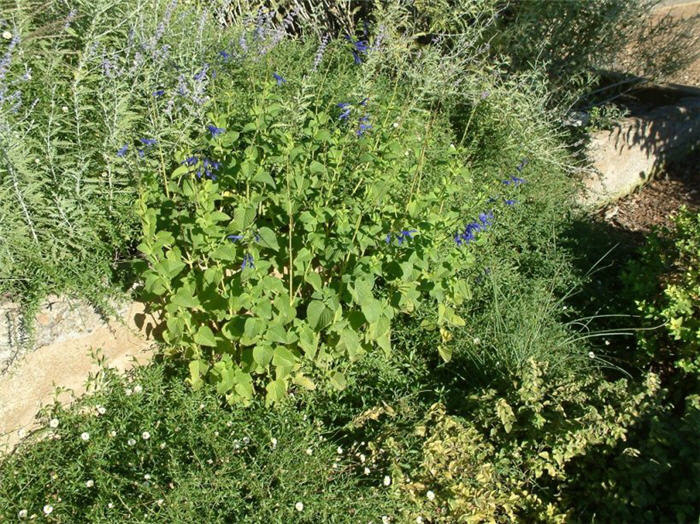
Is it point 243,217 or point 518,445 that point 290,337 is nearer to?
point 243,217

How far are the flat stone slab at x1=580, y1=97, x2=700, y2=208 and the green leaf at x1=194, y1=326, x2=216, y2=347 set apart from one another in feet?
12.3

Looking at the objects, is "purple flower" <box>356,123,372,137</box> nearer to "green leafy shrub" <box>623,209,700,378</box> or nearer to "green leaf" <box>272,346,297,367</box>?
"green leaf" <box>272,346,297,367</box>

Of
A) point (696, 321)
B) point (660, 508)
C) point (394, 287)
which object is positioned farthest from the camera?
point (696, 321)

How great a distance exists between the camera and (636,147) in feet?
18.9

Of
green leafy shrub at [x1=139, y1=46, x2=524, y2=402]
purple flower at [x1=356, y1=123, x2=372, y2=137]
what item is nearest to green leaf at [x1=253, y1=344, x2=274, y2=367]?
green leafy shrub at [x1=139, y1=46, x2=524, y2=402]

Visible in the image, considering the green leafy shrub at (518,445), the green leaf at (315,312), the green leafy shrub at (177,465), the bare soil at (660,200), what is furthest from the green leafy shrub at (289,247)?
the bare soil at (660,200)

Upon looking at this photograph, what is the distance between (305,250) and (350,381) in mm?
823

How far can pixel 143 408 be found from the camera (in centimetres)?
280

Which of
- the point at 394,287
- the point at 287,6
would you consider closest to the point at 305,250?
the point at 394,287

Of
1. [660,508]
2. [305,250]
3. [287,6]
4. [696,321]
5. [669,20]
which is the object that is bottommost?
[660,508]

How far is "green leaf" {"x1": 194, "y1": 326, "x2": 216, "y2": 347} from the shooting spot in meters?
2.72

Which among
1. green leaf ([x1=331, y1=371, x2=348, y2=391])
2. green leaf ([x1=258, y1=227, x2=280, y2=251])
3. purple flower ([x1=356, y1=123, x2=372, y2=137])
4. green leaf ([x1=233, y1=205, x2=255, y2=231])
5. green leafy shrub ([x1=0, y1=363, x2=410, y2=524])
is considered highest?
purple flower ([x1=356, y1=123, x2=372, y2=137])

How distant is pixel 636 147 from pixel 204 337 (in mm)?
4757

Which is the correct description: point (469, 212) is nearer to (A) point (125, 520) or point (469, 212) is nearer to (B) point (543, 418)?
(B) point (543, 418)
